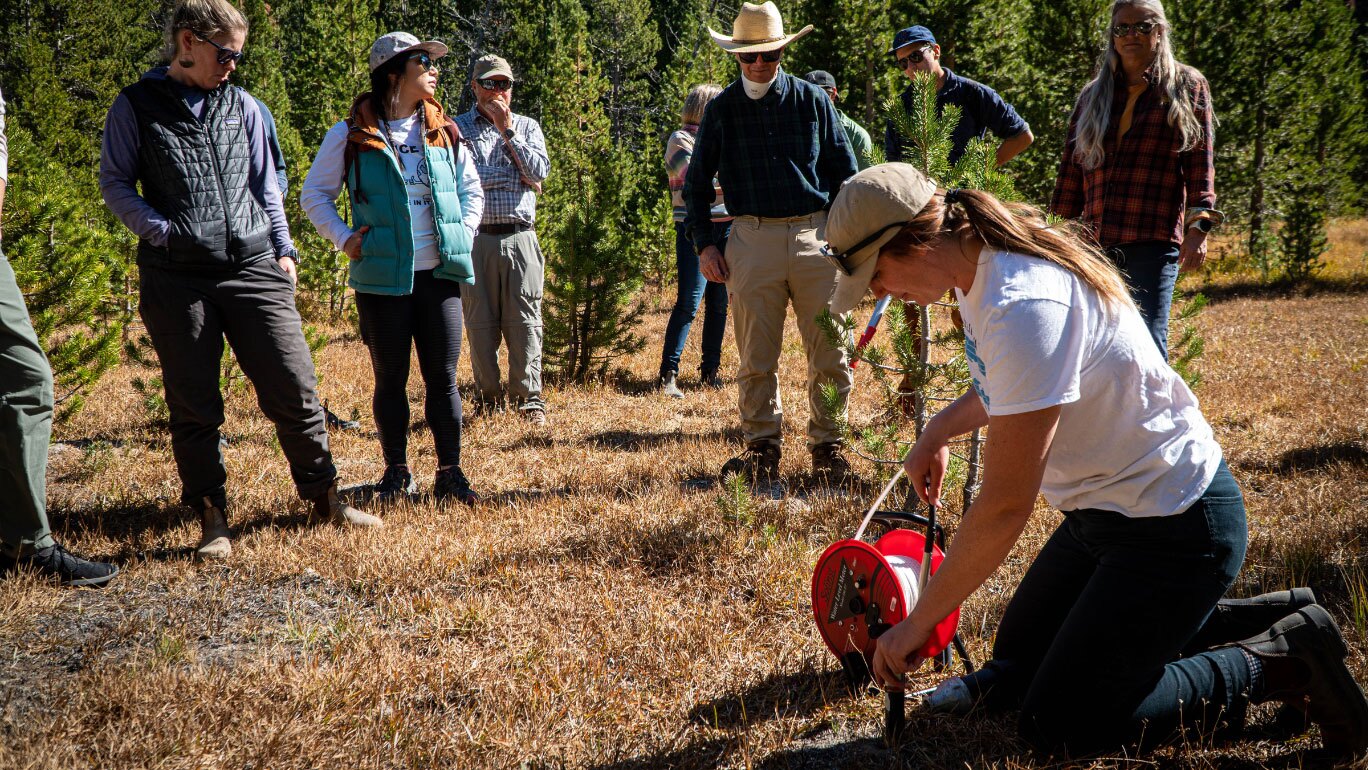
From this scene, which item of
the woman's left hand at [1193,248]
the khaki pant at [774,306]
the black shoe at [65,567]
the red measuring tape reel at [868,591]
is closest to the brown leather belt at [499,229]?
the khaki pant at [774,306]

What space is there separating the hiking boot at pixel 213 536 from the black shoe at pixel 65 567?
324mm

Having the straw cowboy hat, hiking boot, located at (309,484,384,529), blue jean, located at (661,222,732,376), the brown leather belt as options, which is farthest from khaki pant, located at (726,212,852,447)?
blue jean, located at (661,222,732,376)

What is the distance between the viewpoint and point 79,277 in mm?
5199

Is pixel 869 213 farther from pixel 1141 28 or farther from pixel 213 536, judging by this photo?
pixel 213 536

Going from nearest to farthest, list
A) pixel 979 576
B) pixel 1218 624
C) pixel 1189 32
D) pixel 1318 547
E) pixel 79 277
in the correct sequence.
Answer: pixel 979 576
pixel 1218 624
pixel 1318 547
pixel 79 277
pixel 1189 32

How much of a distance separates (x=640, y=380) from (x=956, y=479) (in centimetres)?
422

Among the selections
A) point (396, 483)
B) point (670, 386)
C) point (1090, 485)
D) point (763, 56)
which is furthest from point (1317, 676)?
point (670, 386)

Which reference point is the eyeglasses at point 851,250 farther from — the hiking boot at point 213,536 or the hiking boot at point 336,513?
the hiking boot at point 213,536

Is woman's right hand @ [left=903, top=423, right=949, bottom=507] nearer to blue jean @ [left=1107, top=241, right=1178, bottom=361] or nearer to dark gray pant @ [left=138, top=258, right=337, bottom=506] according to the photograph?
blue jean @ [left=1107, top=241, right=1178, bottom=361]

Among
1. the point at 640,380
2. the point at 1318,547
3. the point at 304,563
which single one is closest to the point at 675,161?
the point at 640,380

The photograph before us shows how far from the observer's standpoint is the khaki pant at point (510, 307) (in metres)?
6.33

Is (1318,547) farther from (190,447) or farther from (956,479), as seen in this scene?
(190,447)

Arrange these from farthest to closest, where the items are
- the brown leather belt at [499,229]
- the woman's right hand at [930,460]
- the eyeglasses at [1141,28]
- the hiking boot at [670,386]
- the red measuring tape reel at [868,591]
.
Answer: the hiking boot at [670,386], the brown leather belt at [499,229], the eyeglasses at [1141,28], the woman's right hand at [930,460], the red measuring tape reel at [868,591]

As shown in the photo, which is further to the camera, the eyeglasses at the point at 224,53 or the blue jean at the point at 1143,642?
the eyeglasses at the point at 224,53
